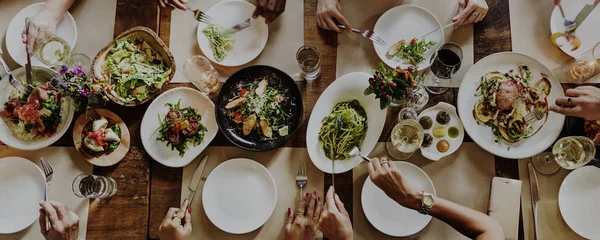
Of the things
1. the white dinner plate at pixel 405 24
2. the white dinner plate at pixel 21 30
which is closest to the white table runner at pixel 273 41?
the white dinner plate at pixel 405 24

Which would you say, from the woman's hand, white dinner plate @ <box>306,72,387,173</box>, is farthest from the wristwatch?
the woman's hand

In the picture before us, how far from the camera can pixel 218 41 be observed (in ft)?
7.48

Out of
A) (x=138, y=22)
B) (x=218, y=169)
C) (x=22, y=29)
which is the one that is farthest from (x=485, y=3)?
(x=22, y=29)

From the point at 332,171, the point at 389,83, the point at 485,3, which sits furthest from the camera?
the point at 485,3

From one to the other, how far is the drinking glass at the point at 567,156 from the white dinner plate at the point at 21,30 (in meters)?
2.69

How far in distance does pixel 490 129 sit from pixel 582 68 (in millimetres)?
610

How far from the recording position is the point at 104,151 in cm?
219

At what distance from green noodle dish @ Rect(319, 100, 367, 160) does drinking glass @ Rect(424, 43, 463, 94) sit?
0.44 m

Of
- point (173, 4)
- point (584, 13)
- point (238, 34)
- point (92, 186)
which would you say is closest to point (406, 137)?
point (238, 34)

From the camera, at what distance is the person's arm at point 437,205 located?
197 centimetres

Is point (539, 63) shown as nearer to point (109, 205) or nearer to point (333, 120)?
point (333, 120)

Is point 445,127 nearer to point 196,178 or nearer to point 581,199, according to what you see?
point 581,199

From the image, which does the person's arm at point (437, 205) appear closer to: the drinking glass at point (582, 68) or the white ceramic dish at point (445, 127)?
the white ceramic dish at point (445, 127)

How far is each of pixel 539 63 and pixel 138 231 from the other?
2.36 meters
